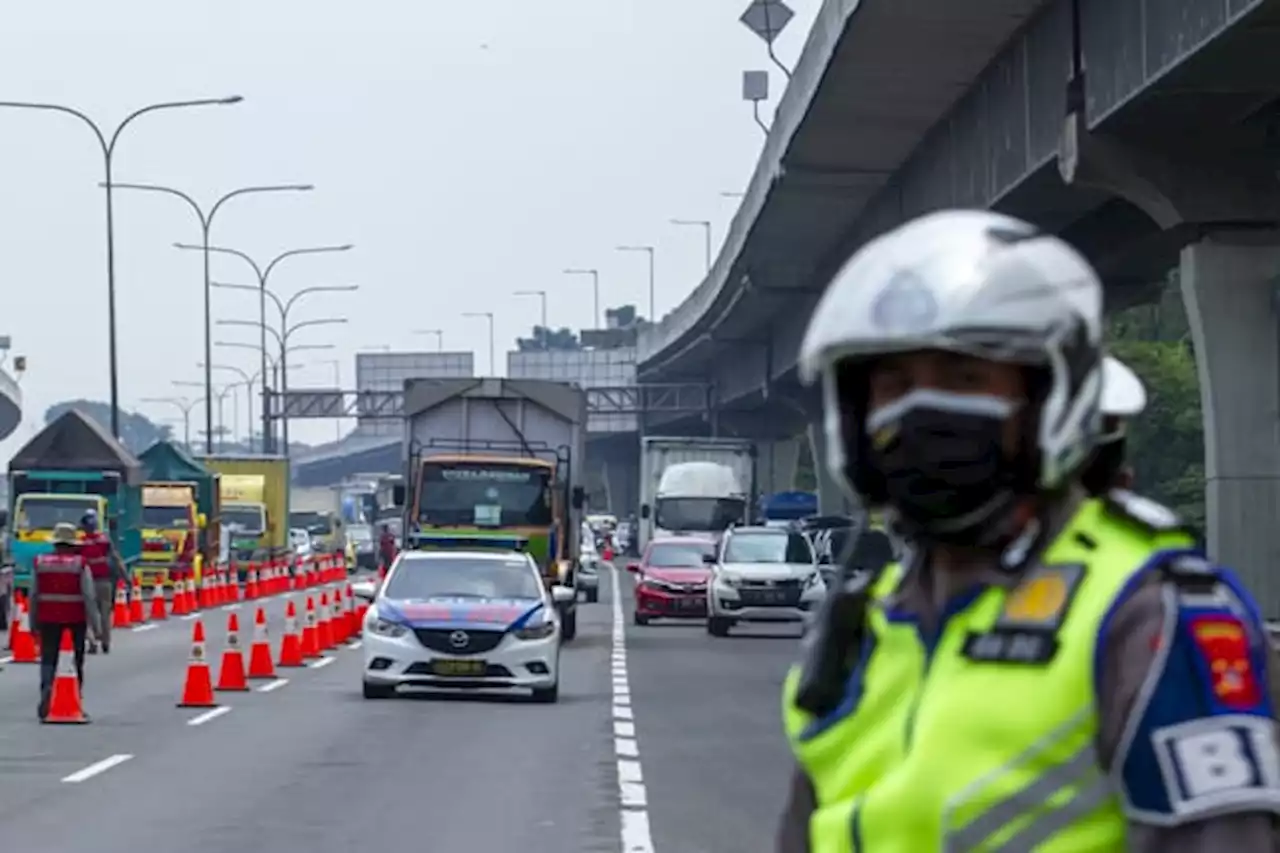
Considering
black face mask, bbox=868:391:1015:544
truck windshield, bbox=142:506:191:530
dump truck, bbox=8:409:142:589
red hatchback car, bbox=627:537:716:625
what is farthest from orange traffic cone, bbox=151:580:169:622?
black face mask, bbox=868:391:1015:544

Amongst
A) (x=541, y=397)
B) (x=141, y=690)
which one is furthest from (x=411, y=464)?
(x=141, y=690)

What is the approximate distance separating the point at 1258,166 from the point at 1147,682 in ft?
96.1

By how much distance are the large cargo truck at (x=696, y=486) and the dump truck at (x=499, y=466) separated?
25.5m

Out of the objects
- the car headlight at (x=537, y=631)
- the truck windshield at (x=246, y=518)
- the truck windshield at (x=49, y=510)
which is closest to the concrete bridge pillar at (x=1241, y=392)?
the car headlight at (x=537, y=631)

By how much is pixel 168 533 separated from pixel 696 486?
495 inches

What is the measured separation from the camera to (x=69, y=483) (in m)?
55.4

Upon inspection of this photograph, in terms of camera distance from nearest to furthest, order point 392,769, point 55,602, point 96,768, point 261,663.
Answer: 1. point 392,769
2. point 96,768
3. point 55,602
4. point 261,663

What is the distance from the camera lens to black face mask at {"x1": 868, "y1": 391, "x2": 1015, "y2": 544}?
3.29 metres

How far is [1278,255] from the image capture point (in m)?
31.9

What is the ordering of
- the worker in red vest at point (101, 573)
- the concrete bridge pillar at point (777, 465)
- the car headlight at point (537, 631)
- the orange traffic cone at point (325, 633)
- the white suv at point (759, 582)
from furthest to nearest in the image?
the concrete bridge pillar at point (777, 465) → the white suv at point (759, 582) → the orange traffic cone at point (325, 633) → the worker in red vest at point (101, 573) → the car headlight at point (537, 631)

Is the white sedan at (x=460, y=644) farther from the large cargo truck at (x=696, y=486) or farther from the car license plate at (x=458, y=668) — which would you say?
the large cargo truck at (x=696, y=486)

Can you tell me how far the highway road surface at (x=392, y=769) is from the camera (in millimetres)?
16062

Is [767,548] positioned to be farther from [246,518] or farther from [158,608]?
[246,518]

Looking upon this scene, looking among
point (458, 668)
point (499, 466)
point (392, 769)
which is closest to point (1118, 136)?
point (458, 668)
